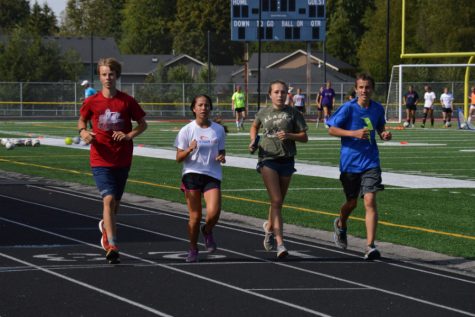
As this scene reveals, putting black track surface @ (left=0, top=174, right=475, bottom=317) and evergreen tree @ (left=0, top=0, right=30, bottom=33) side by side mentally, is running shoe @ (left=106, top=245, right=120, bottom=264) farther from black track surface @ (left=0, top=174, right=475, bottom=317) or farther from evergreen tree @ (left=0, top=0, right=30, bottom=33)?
evergreen tree @ (left=0, top=0, right=30, bottom=33)

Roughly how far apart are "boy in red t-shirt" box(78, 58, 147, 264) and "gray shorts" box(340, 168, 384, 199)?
7.02 ft

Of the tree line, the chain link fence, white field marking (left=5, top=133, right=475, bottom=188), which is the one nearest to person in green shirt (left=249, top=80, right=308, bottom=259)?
white field marking (left=5, top=133, right=475, bottom=188)

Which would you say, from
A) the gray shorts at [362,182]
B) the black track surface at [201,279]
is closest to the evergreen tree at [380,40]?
the black track surface at [201,279]

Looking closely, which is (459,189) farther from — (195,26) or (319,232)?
(195,26)

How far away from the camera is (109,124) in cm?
1116

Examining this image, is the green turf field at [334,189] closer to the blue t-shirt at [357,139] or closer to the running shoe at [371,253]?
→ the running shoe at [371,253]

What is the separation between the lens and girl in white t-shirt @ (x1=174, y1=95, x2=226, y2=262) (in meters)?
11.3

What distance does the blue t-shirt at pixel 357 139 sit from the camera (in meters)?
11.8

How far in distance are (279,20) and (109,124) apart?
51.3 meters

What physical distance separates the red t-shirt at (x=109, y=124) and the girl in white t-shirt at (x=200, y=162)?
0.50m

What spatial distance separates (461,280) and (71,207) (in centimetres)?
723

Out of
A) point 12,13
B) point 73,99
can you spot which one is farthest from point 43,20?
point 73,99

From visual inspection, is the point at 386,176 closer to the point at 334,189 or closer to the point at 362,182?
the point at 334,189

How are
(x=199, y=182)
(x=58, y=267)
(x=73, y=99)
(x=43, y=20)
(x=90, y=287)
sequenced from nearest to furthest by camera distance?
(x=90, y=287) < (x=58, y=267) < (x=199, y=182) < (x=73, y=99) < (x=43, y=20)
